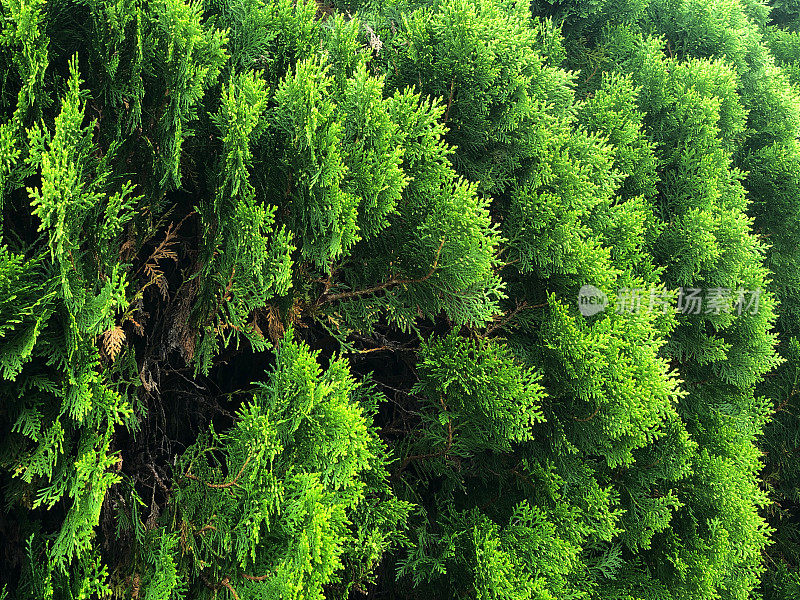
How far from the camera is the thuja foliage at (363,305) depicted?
3.35m

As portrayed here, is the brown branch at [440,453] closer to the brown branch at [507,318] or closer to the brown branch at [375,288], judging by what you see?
the brown branch at [507,318]

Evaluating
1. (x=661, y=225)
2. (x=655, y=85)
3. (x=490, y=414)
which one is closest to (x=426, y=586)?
(x=490, y=414)

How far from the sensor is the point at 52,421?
133 inches

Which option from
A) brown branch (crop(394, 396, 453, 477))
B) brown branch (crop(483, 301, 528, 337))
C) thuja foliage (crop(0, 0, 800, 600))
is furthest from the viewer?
brown branch (crop(483, 301, 528, 337))

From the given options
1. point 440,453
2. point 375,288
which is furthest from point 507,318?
point 375,288

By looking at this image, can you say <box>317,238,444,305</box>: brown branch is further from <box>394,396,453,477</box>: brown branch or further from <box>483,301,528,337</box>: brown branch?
<box>483,301,528,337</box>: brown branch

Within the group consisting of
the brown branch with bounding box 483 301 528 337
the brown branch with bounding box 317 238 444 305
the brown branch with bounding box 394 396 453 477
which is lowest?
the brown branch with bounding box 394 396 453 477

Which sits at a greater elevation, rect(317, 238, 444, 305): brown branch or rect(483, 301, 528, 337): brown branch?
rect(317, 238, 444, 305): brown branch

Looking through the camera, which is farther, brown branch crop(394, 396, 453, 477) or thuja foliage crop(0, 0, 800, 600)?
→ brown branch crop(394, 396, 453, 477)

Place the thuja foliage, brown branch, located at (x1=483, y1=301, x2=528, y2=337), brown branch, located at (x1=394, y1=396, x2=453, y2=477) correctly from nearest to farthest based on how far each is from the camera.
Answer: the thuja foliage < brown branch, located at (x1=394, y1=396, x2=453, y2=477) < brown branch, located at (x1=483, y1=301, x2=528, y2=337)

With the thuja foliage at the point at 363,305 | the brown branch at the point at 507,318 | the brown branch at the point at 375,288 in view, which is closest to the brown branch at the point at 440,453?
the thuja foliage at the point at 363,305

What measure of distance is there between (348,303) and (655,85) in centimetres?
491

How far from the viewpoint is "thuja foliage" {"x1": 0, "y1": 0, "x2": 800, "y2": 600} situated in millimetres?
3352

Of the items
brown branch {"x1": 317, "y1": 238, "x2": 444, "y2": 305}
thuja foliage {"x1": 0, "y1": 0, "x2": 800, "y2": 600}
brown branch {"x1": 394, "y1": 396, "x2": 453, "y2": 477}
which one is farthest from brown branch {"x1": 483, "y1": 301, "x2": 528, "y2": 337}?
brown branch {"x1": 317, "y1": 238, "x2": 444, "y2": 305}
